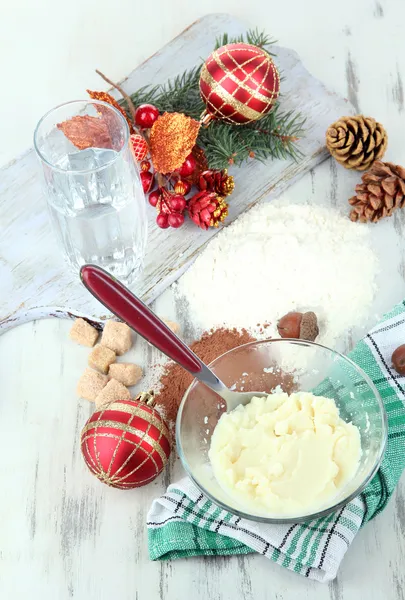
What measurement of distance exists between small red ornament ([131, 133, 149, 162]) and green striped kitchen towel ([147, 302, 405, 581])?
0.76 m

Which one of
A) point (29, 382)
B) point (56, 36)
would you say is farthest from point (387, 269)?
point (56, 36)

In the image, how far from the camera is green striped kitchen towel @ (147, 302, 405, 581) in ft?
4.97

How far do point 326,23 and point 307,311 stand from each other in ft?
3.30

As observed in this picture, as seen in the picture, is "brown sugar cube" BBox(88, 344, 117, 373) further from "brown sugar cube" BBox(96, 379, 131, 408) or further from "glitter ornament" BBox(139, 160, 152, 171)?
"glitter ornament" BBox(139, 160, 152, 171)

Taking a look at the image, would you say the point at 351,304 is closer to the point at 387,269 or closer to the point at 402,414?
the point at 387,269

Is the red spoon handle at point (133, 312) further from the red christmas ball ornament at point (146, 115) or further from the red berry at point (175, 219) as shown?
the red christmas ball ornament at point (146, 115)

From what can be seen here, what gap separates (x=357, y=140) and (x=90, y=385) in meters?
0.86

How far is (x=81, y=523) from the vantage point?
1.63 meters

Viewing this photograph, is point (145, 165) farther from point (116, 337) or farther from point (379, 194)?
point (379, 194)

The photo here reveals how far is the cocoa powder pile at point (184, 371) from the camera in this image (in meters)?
1.74

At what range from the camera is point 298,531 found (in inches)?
60.6

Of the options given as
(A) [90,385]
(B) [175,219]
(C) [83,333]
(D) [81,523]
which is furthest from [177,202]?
(D) [81,523]

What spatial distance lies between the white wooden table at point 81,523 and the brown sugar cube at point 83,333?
0.03 metres

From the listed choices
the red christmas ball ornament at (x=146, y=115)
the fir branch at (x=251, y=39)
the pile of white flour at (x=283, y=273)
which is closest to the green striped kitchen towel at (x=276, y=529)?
the pile of white flour at (x=283, y=273)
